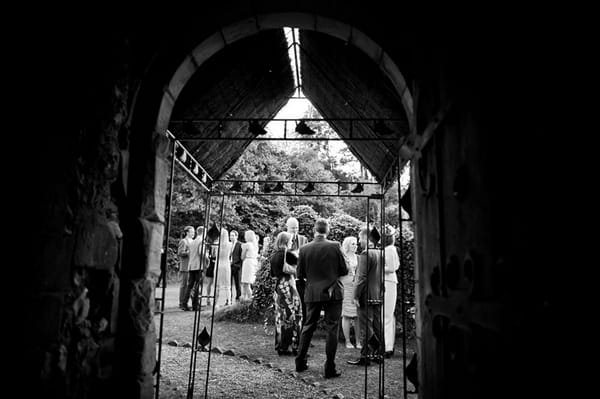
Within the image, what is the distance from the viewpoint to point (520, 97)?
1.34 metres

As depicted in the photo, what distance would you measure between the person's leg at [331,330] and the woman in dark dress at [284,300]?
1163mm

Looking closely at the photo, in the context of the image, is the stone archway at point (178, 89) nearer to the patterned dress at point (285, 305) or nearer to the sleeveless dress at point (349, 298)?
the patterned dress at point (285, 305)

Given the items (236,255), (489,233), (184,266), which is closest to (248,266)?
(236,255)

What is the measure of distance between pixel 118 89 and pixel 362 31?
186 centimetres

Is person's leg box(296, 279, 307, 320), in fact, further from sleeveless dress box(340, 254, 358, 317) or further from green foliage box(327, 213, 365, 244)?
green foliage box(327, 213, 365, 244)

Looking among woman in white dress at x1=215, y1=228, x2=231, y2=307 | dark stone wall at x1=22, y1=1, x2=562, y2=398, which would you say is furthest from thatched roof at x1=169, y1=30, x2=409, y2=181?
woman in white dress at x1=215, y1=228, x2=231, y2=307

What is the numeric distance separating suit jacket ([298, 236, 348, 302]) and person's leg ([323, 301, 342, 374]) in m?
0.12

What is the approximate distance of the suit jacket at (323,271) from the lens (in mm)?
5383

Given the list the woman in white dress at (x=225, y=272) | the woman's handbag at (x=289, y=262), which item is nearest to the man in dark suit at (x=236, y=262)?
the woman in white dress at (x=225, y=272)

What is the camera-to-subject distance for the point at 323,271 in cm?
547

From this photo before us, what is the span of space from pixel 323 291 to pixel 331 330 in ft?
1.60

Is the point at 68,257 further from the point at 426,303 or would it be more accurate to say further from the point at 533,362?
the point at 533,362

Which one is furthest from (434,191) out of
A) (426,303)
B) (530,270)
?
(530,270)

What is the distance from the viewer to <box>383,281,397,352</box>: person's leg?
21.6 ft
